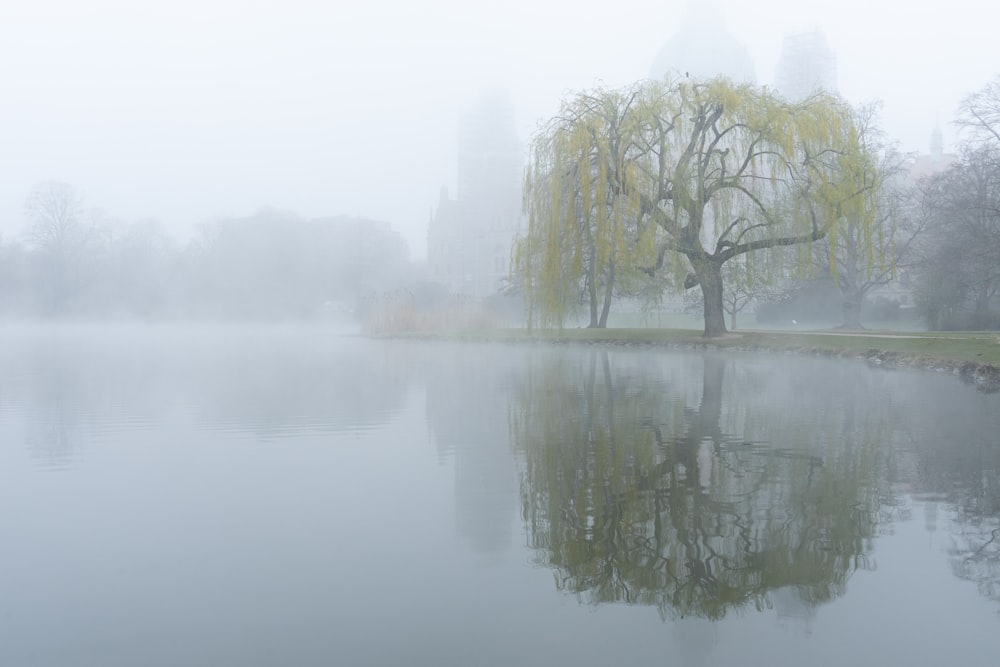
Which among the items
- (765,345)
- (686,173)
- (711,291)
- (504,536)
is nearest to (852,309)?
(711,291)

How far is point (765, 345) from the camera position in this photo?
26859 mm

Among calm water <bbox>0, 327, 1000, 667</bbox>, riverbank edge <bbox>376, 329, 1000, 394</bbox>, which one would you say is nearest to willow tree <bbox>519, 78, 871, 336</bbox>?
riverbank edge <bbox>376, 329, 1000, 394</bbox>

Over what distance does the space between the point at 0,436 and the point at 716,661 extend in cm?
910

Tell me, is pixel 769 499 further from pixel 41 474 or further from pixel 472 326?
pixel 472 326

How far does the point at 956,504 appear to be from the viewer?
6.20m

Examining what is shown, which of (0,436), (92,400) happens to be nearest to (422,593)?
(0,436)

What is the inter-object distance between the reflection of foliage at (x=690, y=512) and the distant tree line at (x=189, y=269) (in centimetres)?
5698

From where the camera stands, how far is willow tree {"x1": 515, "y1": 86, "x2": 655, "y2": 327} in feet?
83.6

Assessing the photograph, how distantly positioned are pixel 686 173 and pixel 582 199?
3239 mm

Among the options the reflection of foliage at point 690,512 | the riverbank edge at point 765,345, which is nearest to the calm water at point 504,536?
the reflection of foliage at point 690,512

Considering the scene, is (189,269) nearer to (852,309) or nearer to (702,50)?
(852,309)

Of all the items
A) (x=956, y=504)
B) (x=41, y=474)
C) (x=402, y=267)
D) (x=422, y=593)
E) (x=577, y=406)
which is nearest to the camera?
(x=422, y=593)

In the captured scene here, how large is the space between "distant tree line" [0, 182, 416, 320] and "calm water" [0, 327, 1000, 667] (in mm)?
55539

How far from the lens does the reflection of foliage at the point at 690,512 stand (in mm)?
4559
